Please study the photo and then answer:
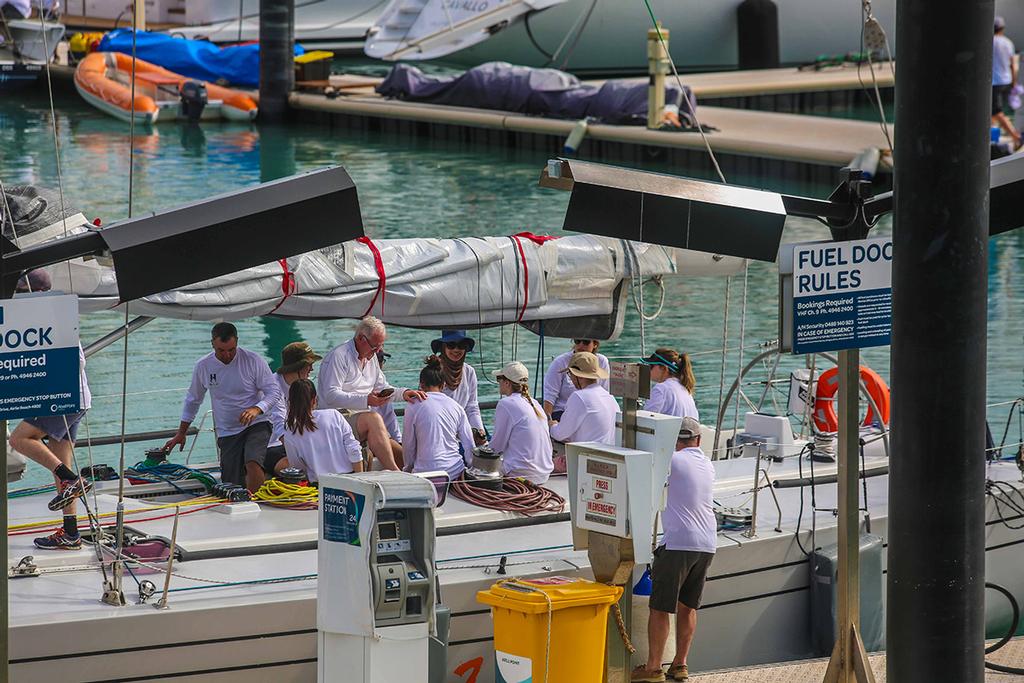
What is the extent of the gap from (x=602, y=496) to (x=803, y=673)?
1.40 metres

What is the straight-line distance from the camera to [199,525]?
8.41 meters

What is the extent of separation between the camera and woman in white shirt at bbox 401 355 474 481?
8812mm

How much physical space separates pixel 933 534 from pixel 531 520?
374cm

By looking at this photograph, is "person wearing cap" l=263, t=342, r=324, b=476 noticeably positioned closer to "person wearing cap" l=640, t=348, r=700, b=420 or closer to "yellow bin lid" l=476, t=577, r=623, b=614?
"person wearing cap" l=640, t=348, r=700, b=420

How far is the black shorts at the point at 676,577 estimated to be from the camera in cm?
773

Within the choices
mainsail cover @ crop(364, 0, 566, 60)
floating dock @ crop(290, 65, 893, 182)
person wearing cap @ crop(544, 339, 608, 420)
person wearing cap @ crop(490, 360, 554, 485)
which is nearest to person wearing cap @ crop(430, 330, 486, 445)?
person wearing cap @ crop(544, 339, 608, 420)

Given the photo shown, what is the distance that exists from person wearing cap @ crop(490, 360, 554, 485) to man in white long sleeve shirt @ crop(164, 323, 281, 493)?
1.41 metres

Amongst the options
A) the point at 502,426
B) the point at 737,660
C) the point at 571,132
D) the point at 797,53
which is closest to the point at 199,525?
the point at 502,426

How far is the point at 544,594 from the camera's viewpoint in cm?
669

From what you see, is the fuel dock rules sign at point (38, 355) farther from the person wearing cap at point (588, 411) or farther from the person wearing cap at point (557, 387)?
the person wearing cap at point (557, 387)

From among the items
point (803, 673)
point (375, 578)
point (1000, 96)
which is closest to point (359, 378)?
point (375, 578)

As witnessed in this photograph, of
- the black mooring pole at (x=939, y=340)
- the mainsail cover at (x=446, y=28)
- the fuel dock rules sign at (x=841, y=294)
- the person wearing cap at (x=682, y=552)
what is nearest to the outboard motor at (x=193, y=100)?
the mainsail cover at (x=446, y=28)

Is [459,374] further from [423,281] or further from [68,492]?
[68,492]

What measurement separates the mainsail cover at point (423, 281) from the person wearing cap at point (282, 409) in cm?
23
